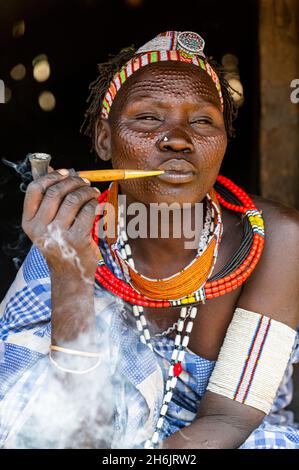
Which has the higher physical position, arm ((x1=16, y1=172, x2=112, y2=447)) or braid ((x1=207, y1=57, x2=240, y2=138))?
braid ((x1=207, y1=57, x2=240, y2=138))

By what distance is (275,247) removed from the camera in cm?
252

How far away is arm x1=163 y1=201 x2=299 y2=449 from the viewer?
7.57ft

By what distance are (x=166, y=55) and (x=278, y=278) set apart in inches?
32.8

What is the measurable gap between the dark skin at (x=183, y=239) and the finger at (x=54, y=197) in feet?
0.73

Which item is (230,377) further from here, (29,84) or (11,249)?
(29,84)

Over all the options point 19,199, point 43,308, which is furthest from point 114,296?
point 19,199

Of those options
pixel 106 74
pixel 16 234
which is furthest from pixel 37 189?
pixel 16 234

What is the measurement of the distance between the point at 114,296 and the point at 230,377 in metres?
0.49

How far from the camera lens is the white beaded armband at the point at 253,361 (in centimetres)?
238

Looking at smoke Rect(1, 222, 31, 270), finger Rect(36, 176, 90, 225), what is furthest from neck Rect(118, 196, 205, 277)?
smoke Rect(1, 222, 31, 270)
